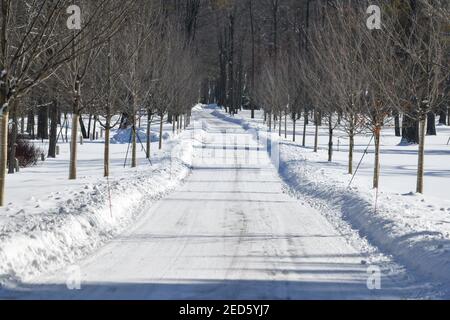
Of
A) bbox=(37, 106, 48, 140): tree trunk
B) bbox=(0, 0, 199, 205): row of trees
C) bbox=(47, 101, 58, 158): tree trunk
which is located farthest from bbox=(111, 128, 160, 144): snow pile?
bbox=(47, 101, 58, 158): tree trunk

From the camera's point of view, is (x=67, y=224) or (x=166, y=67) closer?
(x=67, y=224)

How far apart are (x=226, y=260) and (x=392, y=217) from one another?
394 cm

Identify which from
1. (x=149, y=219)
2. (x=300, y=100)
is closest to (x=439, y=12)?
(x=149, y=219)

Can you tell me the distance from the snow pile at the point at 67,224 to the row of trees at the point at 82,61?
5.04ft

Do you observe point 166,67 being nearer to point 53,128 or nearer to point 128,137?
point 53,128

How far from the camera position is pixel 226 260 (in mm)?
8039

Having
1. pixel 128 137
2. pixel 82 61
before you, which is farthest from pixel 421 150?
pixel 128 137

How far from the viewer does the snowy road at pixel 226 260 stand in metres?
6.47

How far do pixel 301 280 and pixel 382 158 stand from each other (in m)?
21.6

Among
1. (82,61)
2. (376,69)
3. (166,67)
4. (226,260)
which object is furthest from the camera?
(166,67)

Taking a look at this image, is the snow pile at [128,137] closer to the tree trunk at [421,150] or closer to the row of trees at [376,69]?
the row of trees at [376,69]

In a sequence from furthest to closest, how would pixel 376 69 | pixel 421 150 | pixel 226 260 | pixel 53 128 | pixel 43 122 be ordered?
pixel 43 122, pixel 53 128, pixel 376 69, pixel 421 150, pixel 226 260

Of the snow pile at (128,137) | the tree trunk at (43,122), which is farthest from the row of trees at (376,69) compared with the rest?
the tree trunk at (43,122)
